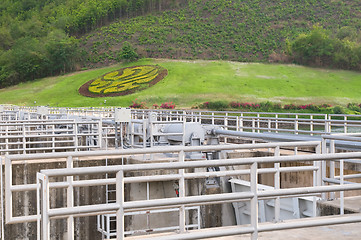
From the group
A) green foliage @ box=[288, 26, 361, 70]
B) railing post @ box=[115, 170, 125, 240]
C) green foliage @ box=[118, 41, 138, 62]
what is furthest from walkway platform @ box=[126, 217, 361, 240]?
green foliage @ box=[118, 41, 138, 62]

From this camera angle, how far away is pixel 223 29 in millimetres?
132500

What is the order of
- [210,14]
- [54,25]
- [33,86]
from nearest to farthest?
[33,86] < [210,14] < [54,25]

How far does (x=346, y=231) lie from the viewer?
6.45 metres

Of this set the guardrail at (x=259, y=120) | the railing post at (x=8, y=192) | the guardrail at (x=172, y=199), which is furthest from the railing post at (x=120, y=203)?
the guardrail at (x=259, y=120)

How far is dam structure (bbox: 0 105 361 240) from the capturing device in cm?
510

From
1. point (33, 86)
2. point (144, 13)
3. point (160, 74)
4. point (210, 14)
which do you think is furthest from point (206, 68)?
point (144, 13)

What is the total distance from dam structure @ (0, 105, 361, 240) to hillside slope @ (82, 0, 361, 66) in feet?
324

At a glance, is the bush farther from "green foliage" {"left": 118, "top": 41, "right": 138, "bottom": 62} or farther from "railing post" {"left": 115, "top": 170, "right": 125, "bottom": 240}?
"railing post" {"left": 115, "top": 170, "right": 125, "bottom": 240}

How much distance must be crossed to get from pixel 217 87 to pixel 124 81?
20211 millimetres

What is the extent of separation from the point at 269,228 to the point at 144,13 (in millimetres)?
169409

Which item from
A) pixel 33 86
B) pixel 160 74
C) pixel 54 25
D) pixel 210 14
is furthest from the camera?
pixel 54 25

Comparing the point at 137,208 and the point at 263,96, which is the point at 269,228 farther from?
the point at 263,96

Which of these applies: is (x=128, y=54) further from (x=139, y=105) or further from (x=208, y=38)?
(x=139, y=105)

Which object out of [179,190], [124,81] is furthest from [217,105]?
[179,190]
